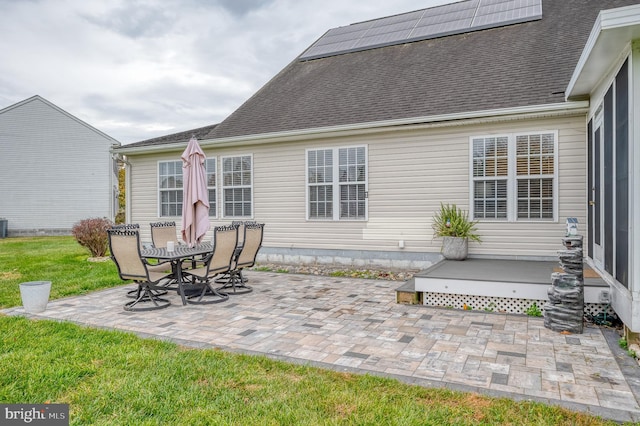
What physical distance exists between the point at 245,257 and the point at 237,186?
367 cm

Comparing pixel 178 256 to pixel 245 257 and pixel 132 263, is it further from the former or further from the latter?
pixel 245 257

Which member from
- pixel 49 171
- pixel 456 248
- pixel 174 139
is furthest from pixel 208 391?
pixel 49 171

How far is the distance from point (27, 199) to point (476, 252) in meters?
22.1

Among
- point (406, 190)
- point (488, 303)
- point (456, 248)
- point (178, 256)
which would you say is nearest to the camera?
point (488, 303)

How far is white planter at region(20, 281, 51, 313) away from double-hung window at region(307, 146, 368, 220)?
5223 millimetres

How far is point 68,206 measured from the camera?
20.6 meters

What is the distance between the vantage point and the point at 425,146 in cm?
788

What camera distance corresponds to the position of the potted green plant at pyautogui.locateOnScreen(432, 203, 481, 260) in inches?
285

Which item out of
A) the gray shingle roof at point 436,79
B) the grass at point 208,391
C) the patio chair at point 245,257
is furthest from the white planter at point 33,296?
the gray shingle roof at point 436,79

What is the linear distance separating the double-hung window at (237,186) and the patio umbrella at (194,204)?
3.09 meters

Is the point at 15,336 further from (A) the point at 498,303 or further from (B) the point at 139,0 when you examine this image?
(B) the point at 139,0

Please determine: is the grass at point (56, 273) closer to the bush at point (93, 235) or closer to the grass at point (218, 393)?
the bush at point (93, 235)

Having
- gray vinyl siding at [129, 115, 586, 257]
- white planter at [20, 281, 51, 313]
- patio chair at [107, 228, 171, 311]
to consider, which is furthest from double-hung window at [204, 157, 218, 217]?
white planter at [20, 281, 51, 313]

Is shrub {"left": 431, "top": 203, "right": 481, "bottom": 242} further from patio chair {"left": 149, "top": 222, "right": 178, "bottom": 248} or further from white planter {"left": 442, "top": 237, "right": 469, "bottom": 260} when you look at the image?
patio chair {"left": 149, "top": 222, "right": 178, "bottom": 248}
